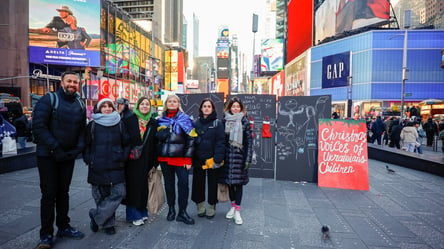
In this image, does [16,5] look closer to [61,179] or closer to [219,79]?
[61,179]

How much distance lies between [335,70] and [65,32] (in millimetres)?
42889

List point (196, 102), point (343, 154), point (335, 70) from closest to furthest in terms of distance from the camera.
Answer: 1. point (343, 154)
2. point (196, 102)
3. point (335, 70)

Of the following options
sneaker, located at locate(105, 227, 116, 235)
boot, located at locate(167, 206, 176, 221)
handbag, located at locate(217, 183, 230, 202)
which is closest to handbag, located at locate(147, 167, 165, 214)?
boot, located at locate(167, 206, 176, 221)

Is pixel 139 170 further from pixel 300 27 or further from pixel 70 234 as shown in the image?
pixel 300 27

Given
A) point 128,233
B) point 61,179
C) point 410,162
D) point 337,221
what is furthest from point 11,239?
point 410,162

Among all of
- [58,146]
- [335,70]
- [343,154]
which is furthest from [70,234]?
[335,70]

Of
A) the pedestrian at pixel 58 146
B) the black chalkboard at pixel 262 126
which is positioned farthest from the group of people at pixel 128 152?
the black chalkboard at pixel 262 126

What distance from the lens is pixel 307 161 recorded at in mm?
6539

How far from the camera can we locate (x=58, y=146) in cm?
307

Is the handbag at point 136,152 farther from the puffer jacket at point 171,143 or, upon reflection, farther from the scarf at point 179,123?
the scarf at point 179,123

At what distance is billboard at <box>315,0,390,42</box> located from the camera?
136 feet

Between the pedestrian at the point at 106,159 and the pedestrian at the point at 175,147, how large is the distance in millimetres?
558

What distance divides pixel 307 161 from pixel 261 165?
46.3 inches

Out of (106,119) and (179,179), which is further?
(179,179)
